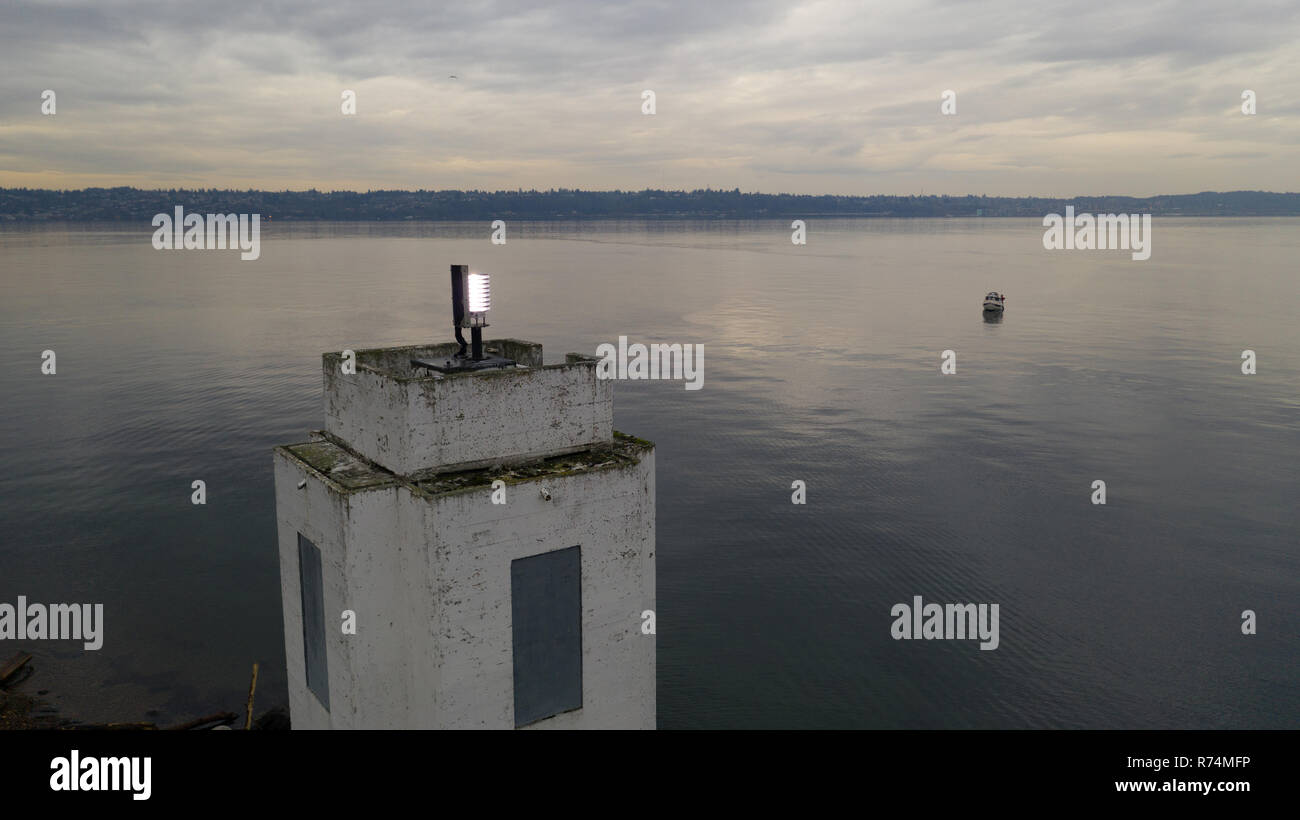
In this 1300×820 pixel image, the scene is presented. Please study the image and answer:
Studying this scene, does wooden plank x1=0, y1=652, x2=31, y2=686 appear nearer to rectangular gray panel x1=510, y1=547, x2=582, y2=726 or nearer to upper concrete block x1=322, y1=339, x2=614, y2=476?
upper concrete block x1=322, y1=339, x2=614, y2=476

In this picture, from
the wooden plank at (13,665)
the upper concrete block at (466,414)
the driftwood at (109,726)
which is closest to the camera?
the upper concrete block at (466,414)

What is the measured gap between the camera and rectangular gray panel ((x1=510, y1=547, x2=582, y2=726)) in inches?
455

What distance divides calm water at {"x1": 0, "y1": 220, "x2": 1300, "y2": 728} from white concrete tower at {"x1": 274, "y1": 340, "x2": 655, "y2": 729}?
12120mm

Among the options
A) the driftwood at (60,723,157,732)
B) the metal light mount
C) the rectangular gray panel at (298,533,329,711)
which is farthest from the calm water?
the metal light mount

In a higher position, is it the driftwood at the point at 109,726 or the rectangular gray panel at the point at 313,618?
the rectangular gray panel at the point at 313,618

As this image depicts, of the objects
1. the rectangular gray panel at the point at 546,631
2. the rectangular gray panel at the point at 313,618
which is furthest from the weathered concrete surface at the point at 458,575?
the rectangular gray panel at the point at 313,618

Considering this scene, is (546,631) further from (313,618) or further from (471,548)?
(313,618)

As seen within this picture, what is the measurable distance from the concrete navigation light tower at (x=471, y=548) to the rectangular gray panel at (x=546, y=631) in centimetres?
2

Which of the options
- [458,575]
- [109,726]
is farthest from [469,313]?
[109,726]

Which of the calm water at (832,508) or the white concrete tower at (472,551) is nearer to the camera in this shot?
the white concrete tower at (472,551)

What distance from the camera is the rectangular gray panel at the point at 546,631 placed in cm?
1155

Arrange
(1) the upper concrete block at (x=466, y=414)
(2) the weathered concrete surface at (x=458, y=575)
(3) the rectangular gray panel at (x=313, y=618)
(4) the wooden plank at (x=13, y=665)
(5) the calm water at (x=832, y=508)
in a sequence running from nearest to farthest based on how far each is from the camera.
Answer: (2) the weathered concrete surface at (x=458, y=575) < (1) the upper concrete block at (x=466, y=414) < (3) the rectangular gray panel at (x=313, y=618) < (4) the wooden plank at (x=13, y=665) < (5) the calm water at (x=832, y=508)

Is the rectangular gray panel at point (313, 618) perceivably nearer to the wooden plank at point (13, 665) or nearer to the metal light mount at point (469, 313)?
the metal light mount at point (469, 313)

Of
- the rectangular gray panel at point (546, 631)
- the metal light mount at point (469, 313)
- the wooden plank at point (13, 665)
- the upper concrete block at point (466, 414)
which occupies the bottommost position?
the wooden plank at point (13, 665)
